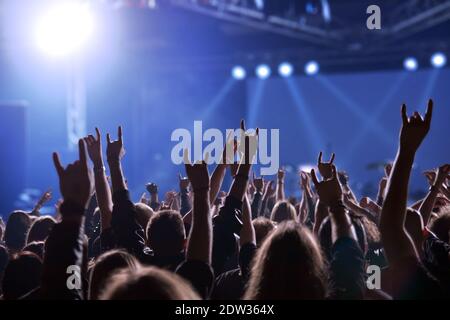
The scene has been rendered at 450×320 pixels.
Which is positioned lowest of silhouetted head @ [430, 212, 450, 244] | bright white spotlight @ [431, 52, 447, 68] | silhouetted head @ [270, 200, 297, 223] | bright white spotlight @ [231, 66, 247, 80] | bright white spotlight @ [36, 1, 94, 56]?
silhouetted head @ [270, 200, 297, 223]

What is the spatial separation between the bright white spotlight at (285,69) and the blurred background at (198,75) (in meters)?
0.03

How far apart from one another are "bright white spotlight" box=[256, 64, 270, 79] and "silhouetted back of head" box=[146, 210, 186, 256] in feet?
29.8

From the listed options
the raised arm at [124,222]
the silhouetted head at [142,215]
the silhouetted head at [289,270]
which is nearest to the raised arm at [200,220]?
the silhouetted head at [289,270]

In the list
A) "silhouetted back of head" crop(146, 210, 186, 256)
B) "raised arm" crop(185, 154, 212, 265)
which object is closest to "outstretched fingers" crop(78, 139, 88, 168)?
"raised arm" crop(185, 154, 212, 265)

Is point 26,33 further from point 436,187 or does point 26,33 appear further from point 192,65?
point 436,187

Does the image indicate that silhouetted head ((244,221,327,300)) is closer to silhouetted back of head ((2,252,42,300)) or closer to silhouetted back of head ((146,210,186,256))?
silhouetted back of head ((146,210,186,256))

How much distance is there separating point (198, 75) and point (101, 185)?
10.1 m

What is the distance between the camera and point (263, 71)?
11.4 m

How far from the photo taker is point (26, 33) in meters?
11.9

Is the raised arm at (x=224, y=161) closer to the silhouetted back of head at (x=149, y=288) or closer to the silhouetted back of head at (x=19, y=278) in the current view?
the silhouetted back of head at (x=19, y=278)

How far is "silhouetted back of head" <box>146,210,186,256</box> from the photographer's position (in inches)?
100

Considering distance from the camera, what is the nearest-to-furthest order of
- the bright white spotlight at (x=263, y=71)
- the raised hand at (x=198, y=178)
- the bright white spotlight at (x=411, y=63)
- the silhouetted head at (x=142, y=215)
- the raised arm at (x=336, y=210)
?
1. the raised arm at (x=336, y=210)
2. the raised hand at (x=198, y=178)
3. the silhouetted head at (x=142, y=215)
4. the bright white spotlight at (x=411, y=63)
5. the bright white spotlight at (x=263, y=71)

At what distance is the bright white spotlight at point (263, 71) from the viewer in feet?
37.3

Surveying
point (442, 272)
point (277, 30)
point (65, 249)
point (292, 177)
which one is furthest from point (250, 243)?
point (292, 177)
